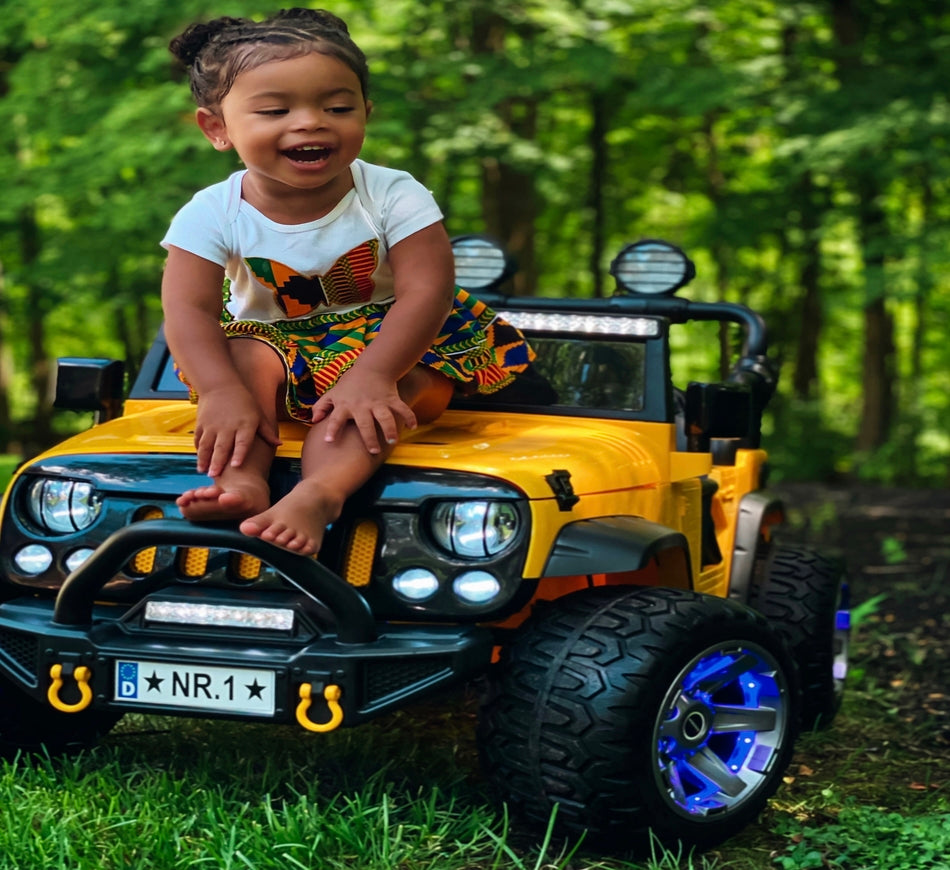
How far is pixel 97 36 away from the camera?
12.2m

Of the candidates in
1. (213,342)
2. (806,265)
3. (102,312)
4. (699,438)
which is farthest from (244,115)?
(102,312)

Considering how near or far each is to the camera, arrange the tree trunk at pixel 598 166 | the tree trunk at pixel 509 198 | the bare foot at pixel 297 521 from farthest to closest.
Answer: the tree trunk at pixel 598 166 → the tree trunk at pixel 509 198 → the bare foot at pixel 297 521

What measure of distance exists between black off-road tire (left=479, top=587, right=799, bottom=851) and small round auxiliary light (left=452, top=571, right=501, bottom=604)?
0.49 ft

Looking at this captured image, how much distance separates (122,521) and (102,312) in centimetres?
2129

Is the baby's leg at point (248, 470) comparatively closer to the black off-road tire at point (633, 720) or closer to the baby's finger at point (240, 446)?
the baby's finger at point (240, 446)

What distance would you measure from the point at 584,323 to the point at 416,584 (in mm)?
1518

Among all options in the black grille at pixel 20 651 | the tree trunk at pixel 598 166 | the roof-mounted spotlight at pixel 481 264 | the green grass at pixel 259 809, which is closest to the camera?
the green grass at pixel 259 809

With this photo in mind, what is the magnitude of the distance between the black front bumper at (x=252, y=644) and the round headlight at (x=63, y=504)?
27cm

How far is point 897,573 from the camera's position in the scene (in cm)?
826

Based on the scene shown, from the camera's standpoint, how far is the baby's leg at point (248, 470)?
10.2ft

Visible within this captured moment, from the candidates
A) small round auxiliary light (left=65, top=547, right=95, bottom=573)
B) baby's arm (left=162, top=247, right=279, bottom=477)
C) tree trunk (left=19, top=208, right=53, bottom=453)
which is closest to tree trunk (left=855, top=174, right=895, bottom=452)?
tree trunk (left=19, top=208, right=53, bottom=453)

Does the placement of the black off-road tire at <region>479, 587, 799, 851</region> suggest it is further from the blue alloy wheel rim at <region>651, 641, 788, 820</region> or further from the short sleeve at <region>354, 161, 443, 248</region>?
the short sleeve at <region>354, 161, 443, 248</region>

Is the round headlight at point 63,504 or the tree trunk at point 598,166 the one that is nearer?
the round headlight at point 63,504

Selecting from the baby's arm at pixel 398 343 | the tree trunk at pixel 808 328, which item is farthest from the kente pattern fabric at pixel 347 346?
the tree trunk at pixel 808 328
